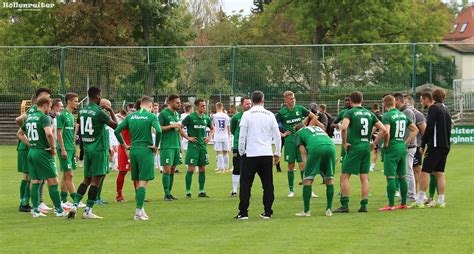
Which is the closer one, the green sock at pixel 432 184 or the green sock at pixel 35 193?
the green sock at pixel 35 193

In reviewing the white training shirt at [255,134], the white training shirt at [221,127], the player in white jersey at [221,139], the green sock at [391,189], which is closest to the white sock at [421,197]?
the green sock at [391,189]

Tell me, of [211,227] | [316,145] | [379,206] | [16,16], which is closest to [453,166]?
[379,206]

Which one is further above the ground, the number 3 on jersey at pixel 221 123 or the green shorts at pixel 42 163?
the number 3 on jersey at pixel 221 123

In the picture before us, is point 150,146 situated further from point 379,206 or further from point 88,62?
point 88,62

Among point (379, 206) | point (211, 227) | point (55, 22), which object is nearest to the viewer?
point (211, 227)

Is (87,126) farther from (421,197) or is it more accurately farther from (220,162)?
(220,162)

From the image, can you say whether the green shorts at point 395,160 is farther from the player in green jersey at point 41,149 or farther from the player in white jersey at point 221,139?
the player in white jersey at point 221,139

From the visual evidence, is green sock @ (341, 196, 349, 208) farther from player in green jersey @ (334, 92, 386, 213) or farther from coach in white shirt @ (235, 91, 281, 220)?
coach in white shirt @ (235, 91, 281, 220)

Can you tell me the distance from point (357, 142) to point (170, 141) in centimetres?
481

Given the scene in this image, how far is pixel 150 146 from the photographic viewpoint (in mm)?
13953

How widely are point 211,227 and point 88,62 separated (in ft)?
79.8

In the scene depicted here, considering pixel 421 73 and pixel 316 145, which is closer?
pixel 316 145

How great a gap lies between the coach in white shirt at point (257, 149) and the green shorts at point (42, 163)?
316 cm

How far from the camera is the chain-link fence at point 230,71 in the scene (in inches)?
1409
